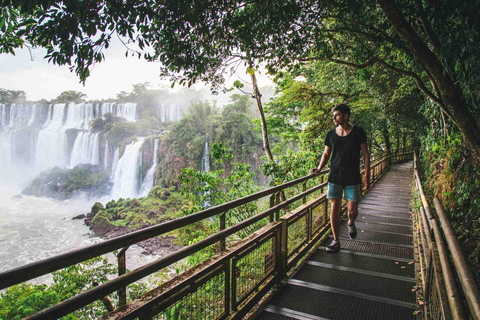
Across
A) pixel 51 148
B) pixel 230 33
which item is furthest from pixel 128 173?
pixel 230 33

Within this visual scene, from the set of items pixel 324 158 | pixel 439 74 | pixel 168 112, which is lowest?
pixel 324 158

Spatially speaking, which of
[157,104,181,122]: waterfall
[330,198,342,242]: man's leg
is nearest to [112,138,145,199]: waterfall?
[157,104,181,122]: waterfall

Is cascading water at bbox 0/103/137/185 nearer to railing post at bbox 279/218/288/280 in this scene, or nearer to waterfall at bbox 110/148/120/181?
waterfall at bbox 110/148/120/181

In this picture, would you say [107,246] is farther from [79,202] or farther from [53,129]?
[53,129]

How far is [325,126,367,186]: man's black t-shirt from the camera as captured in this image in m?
3.50

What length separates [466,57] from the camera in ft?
11.1

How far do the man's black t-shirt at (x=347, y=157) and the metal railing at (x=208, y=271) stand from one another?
2.03 ft

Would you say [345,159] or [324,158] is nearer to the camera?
[345,159]

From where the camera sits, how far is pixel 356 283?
310 centimetres

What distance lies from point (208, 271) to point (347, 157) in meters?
2.25

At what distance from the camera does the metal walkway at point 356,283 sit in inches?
102

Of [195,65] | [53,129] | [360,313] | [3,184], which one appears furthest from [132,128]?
[360,313]

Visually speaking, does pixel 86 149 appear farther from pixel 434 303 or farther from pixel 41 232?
pixel 434 303

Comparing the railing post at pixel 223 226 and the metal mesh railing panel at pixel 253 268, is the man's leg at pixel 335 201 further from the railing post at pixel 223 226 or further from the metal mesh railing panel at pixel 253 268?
the railing post at pixel 223 226
